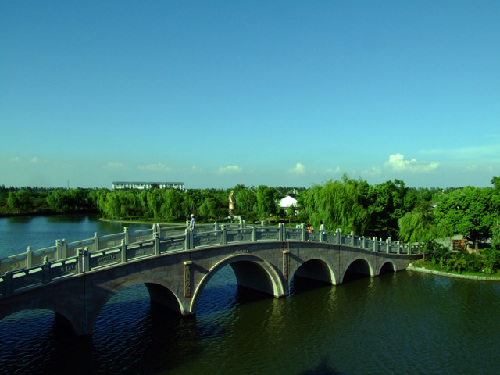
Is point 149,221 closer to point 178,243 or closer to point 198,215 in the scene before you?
point 198,215

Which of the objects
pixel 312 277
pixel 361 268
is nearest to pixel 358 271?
pixel 361 268

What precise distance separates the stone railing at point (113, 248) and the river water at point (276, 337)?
9.34 feet

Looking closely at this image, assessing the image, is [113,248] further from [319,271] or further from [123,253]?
[319,271]

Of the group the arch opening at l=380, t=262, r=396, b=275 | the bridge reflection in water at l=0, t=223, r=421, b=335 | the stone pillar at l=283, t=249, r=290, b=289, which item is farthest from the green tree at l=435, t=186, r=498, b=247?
the stone pillar at l=283, t=249, r=290, b=289

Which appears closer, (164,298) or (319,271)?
(164,298)

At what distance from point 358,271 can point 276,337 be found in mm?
13863

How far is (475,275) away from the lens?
83.2 ft

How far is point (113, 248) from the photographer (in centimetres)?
1422

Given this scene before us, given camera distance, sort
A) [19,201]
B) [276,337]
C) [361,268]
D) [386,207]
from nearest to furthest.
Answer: [276,337], [361,268], [386,207], [19,201]

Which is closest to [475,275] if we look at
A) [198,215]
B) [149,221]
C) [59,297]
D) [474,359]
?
[474,359]

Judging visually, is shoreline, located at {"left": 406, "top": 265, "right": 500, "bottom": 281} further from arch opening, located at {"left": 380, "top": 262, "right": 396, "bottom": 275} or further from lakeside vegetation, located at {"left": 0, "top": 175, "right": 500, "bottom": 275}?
arch opening, located at {"left": 380, "top": 262, "right": 396, "bottom": 275}

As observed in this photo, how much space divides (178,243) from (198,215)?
171 ft

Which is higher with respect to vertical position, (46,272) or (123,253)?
(123,253)

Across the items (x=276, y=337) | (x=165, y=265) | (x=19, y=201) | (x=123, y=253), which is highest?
(x=19, y=201)
